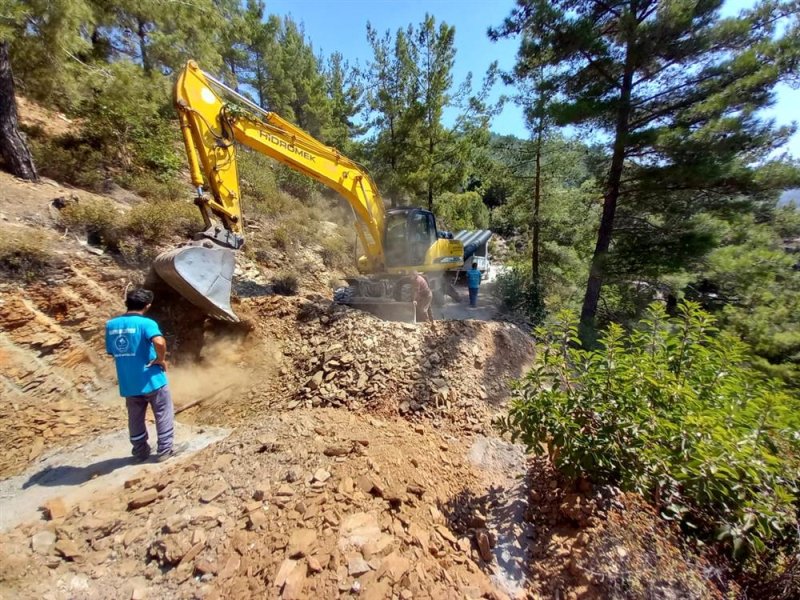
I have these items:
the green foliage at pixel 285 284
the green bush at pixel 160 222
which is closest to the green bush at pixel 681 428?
the green foliage at pixel 285 284

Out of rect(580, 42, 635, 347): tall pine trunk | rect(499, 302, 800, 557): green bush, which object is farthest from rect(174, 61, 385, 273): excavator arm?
rect(580, 42, 635, 347): tall pine trunk

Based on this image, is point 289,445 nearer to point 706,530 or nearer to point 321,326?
point 321,326

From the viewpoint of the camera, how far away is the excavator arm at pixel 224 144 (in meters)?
4.50

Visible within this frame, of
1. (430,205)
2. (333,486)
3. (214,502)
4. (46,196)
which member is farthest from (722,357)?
(430,205)

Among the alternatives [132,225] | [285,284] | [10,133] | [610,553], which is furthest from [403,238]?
[10,133]

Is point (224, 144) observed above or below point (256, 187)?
below

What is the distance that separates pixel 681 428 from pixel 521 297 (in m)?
8.47

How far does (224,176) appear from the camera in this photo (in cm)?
494

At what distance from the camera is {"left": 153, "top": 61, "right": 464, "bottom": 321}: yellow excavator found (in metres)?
4.41

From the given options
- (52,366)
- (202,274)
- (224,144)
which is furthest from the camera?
(224,144)

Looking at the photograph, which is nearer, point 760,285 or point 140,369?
point 140,369

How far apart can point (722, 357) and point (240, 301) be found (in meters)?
5.74

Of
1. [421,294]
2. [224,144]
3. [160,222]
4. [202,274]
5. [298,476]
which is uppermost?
[224,144]

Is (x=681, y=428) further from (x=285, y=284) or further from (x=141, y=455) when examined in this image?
(x=285, y=284)
